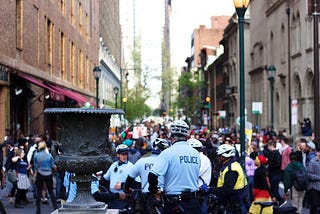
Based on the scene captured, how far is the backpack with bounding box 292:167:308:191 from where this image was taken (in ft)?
46.3

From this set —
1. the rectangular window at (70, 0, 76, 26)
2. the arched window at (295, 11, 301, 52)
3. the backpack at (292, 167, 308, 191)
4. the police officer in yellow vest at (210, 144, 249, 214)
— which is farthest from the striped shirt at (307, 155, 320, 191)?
the rectangular window at (70, 0, 76, 26)

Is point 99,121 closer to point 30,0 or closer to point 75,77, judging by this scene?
point 30,0

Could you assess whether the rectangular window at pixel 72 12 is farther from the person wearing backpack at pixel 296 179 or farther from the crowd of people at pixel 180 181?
the person wearing backpack at pixel 296 179

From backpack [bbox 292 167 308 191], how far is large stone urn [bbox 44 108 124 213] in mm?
7123

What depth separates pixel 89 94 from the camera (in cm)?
6059

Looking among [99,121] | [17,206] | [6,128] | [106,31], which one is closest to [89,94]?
[106,31]

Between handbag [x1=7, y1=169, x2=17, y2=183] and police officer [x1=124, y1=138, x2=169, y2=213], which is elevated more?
police officer [x1=124, y1=138, x2=169, y2=213]

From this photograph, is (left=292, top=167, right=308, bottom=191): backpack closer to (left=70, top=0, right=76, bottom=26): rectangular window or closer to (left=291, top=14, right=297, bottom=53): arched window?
(left=291, top=14, right=297, bottom=53): arched window

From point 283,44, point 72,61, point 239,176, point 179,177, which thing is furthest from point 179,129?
point 72,61

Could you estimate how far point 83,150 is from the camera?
791 cm

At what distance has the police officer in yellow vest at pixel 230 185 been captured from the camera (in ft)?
32.8

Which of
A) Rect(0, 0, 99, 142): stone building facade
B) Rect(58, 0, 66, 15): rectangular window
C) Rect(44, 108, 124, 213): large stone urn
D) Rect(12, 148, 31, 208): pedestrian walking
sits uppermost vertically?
Rect(58, 0, 66, 15): rectangular window

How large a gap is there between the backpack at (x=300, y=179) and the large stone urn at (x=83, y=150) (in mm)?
7123

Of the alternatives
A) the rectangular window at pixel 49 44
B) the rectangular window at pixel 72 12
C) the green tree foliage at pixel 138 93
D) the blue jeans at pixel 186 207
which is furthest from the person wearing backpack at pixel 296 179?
the green tree foliage at pixel 138 93
